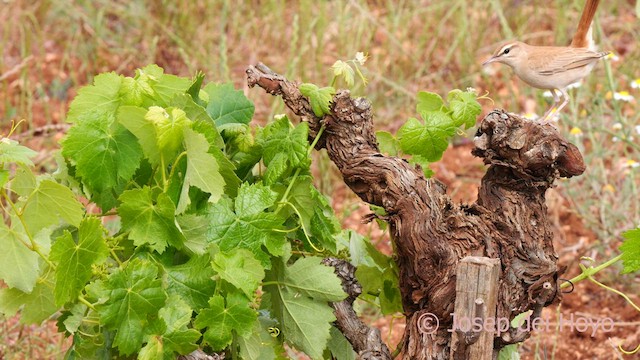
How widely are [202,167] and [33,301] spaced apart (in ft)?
1.73

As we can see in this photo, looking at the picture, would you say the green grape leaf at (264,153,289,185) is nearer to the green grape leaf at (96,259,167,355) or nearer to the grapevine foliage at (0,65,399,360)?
the grapevine foliage at (0,65,399,360)

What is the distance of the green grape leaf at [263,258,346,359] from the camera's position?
81.0 inches

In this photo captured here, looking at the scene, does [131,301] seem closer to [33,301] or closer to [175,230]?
[175,230]

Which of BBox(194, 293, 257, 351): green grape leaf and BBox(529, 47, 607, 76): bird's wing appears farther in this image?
BBox(529, 47, 607, 76): bird's wing

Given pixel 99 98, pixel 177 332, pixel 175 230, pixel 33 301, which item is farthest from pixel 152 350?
pixel 99 98

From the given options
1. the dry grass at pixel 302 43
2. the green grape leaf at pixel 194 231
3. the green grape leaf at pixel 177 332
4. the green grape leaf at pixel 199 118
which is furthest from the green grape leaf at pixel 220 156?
the dry grass at pixel 302 43

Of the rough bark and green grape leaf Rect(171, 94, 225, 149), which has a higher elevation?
green grape leaf Rect(171, 94, 225, 149)

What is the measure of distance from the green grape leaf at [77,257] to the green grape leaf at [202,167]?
0.22 metres

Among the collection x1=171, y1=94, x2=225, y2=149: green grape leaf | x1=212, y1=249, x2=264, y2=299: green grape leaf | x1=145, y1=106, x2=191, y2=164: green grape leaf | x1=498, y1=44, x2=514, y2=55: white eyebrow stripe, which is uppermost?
x1=145, y1=106, x2=191, y2=164: green grape leaf

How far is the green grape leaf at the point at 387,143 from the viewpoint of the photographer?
237 centimetres

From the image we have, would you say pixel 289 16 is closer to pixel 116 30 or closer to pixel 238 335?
pixel 116 30

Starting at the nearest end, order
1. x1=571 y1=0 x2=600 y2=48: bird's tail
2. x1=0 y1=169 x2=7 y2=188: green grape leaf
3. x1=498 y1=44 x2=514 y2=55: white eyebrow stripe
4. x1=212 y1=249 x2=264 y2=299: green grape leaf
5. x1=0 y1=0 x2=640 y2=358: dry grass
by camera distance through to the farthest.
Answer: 1. x1=0 y1=169 x2=7 y2=188: green grape leaf
2. x1=212 y1=249 x2=264 y2=299: green grape leaf
3. x1=571 y1=0 x2=600 y2=48: bird's tail
4. x1=498 y1=44 x2=514 y2=55: white eyebrow stripe
5. x1=0 y1=0 x2=640 y2=358: dry grass

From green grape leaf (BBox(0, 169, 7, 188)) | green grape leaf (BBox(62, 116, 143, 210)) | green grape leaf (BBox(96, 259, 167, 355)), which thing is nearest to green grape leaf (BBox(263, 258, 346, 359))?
green grape leaf (BBox(96, 259, 167, 355))

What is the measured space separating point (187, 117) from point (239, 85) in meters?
3.24
